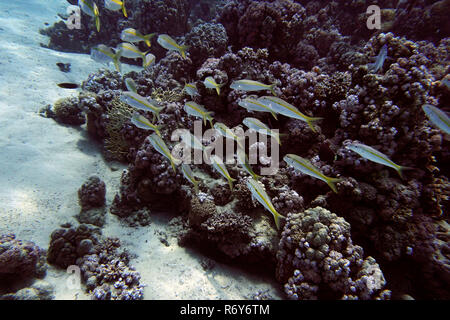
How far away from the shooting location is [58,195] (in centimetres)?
500

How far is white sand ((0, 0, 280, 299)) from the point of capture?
3.98 m

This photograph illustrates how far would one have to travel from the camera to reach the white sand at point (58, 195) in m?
3.98

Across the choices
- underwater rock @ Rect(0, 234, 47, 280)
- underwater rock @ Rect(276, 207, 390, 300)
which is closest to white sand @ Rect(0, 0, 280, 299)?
underwater rock @ Rect(0, 234, 47, 280)

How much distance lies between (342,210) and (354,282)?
136cm

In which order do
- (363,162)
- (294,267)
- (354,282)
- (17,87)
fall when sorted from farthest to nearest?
(17,87) → (363,162) → (294,267) → (354,282)

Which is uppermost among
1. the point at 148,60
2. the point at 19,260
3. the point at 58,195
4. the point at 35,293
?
the point at 148,60

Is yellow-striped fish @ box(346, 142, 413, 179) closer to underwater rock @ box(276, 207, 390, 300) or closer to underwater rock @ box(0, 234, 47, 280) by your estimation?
underwater rock @ box(276, 207, 390, 300)

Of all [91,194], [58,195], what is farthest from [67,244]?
[58,195]

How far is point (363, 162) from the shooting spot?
4.36 metres

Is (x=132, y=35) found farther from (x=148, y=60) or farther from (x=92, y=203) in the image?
(x=92, y=203)

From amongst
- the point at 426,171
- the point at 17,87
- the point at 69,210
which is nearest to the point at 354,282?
the point at 426,171

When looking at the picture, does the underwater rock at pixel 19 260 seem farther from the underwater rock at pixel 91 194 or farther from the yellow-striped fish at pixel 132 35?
the yellow-striped fish at pixel 132 35
